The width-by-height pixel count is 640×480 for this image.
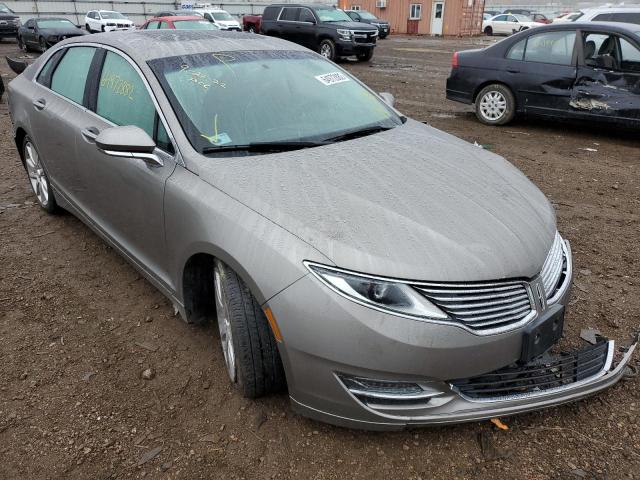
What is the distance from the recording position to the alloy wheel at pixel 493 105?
791cm

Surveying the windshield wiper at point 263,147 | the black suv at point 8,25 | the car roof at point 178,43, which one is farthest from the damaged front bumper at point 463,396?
the black suv at point 8,25

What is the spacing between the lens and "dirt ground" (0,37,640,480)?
214 centimetres

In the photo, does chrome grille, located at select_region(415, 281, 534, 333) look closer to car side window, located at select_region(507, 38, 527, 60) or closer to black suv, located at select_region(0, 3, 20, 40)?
car side window, located at select_region(507, 38, 527, 60)

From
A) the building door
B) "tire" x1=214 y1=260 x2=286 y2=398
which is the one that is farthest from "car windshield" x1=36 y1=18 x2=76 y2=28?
the building door

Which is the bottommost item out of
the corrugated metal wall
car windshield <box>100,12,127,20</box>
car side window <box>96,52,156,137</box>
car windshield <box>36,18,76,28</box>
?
car side window <box>96,52,156,137</box>

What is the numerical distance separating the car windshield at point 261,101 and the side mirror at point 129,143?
0.20m

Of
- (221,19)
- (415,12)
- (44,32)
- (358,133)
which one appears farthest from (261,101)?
(415,12)

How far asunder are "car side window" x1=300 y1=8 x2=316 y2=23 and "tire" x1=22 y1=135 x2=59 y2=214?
14113 millimetres

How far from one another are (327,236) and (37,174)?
3.58 meters

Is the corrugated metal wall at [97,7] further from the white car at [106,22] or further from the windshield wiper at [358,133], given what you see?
the windshield wiper at [358,133]

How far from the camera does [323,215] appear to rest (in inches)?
82.9

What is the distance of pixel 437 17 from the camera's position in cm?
3466

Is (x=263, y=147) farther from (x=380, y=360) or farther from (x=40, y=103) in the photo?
(x=40, y=103)

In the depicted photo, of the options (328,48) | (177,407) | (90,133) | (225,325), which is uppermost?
(328,48)
